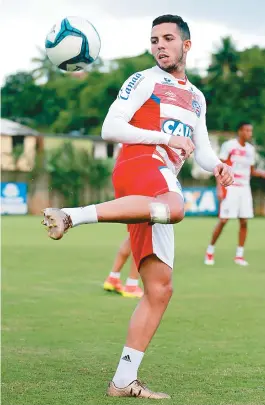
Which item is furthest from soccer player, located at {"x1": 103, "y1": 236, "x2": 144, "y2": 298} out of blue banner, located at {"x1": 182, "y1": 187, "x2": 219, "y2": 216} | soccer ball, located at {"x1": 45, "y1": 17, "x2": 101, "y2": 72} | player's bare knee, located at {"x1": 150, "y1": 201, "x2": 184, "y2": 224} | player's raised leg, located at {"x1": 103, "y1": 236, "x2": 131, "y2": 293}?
blue banner, located at {"x1": 182, "y1": 187, "x2": 219, "y2": 216}

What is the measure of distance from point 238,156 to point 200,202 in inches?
1143

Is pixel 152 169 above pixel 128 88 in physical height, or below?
below

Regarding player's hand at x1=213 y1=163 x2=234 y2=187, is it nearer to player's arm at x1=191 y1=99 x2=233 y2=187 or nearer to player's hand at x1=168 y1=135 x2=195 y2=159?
player's arm at x1=191 y1=99 x2=233 y2=187

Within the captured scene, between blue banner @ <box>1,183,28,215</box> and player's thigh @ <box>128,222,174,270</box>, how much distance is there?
A: 124 feet

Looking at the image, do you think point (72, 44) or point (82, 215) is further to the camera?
point (72, 44)

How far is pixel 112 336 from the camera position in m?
7.85

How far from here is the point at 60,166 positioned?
51906 mm

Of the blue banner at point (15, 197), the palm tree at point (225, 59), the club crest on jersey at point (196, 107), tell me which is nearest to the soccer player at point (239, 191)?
the club crest on jersey at point (196, 107)

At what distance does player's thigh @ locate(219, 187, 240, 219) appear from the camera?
16125 mm

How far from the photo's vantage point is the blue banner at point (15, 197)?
43469mm

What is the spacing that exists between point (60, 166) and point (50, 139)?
39.3 ft

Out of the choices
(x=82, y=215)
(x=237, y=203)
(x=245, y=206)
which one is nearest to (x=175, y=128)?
(x=82, y=215)

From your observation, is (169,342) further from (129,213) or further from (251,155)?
(251,155)

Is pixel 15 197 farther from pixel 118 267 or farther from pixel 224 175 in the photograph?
pixel 224 175
